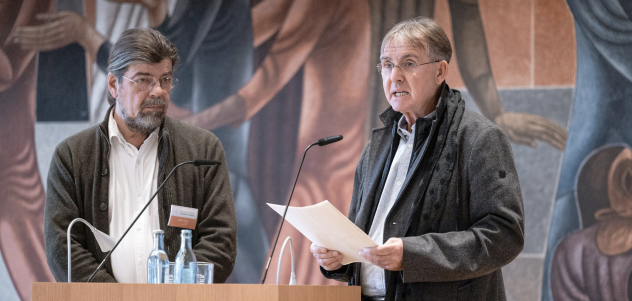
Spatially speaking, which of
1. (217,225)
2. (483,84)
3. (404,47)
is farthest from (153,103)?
(483,84)

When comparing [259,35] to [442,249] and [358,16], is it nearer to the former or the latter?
[358,16]

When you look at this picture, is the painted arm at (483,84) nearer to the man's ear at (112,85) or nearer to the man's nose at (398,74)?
the man's nose at (398,74)

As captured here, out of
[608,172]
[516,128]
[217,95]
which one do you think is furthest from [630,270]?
[217,95]

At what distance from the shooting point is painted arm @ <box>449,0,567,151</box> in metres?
4.16

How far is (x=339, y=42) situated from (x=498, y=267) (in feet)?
9.40

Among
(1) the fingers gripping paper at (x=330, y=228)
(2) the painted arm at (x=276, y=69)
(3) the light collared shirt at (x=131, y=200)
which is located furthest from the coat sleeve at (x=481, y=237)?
(2) the painted arm at (x=276, y=69)

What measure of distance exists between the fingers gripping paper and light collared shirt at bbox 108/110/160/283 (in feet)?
2.94

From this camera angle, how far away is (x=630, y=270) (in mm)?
3914

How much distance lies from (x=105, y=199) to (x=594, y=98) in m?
3.28

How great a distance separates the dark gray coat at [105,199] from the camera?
240cm

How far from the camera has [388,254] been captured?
1.73 meters

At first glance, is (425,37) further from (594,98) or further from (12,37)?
(12,37)

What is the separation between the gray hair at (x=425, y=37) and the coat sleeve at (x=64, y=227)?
4.65ft

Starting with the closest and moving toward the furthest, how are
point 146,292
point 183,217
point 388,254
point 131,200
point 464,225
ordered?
1. point 146,292
2. point 388,254
3. point 464,225
4. point 183,217
5. point 131,200
